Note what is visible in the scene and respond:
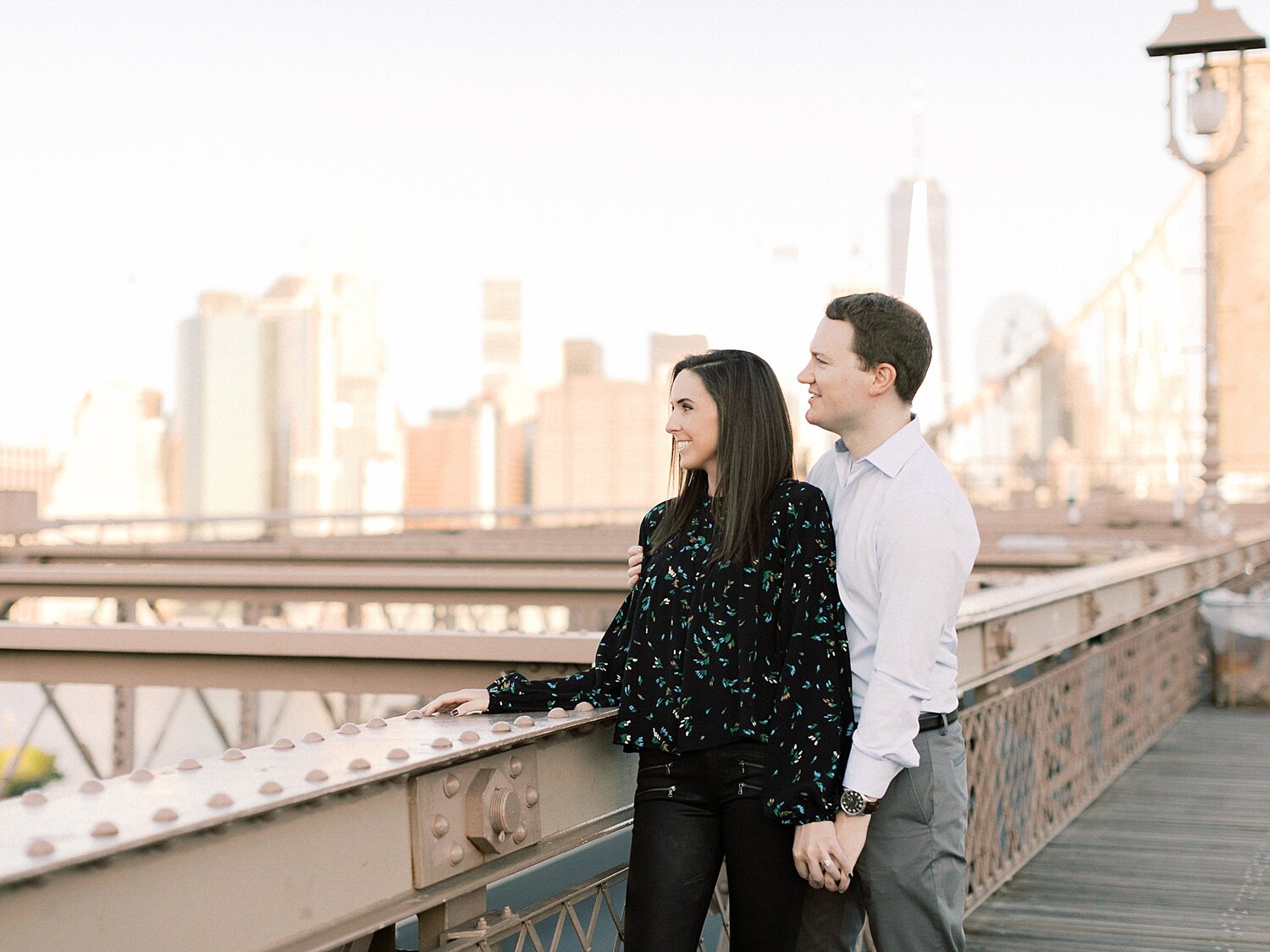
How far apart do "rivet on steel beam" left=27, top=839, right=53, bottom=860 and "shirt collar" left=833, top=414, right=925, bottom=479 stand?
134 centimetres

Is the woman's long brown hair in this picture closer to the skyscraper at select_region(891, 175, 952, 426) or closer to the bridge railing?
the bridge railing

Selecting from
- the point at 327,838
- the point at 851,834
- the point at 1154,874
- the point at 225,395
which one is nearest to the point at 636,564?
the point at 851,834

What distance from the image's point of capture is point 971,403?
1799 inches

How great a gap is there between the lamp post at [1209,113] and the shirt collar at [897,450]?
9573 millimetres

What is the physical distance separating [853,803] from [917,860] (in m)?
0.24

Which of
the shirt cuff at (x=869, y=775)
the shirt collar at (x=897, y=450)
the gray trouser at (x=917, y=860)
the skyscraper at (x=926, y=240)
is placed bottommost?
the gray trouser at (x=917, y=860)

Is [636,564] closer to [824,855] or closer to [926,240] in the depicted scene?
[824,855]

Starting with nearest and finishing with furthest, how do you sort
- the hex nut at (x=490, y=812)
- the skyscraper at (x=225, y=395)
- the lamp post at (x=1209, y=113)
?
the hex nut at (x=490, y=812) < the lamp post at (x=1209, y=113) < the skyscraper at (x=225, y=395)

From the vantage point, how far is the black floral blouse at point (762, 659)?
2104mm

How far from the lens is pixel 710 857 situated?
2211 mm

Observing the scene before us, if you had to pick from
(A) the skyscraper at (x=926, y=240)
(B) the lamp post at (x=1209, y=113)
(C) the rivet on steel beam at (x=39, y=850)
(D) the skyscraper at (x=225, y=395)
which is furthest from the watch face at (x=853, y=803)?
(A) the skyscraper at (x=926, y=240)

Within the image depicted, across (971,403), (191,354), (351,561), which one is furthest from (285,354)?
(351,561)

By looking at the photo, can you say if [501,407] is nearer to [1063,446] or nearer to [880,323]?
[1063,446]

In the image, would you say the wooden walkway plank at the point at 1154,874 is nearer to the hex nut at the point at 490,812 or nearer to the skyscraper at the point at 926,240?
the hex nut at the point at 490,812
